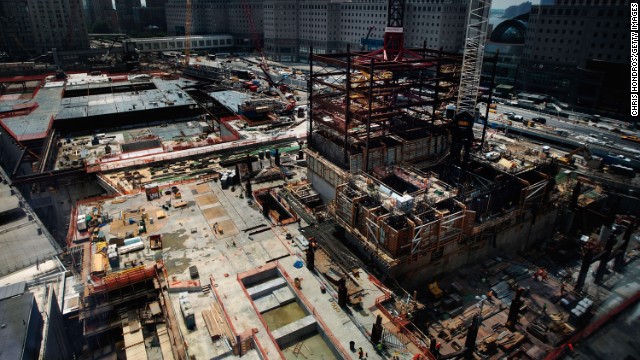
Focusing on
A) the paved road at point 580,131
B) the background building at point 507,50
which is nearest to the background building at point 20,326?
the paved road at point 580,131

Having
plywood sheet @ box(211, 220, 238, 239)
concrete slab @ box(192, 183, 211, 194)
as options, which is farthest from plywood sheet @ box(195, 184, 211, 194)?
plywood sheet @ box(211, 220, 238, 239)

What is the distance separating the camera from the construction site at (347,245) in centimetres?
4256

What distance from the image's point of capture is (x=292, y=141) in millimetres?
96438

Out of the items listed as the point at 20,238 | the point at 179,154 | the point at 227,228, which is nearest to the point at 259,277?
the point at 227,228

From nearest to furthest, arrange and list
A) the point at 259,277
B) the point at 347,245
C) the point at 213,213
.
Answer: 1. the point at 259,277
2. the point at 347,245
3. the point at 213,213

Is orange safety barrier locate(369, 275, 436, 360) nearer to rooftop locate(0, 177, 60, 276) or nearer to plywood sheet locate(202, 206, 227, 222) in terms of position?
plywood sheet locate(202, 206, 227, 222)

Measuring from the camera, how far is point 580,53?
123125mm

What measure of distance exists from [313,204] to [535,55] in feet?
369

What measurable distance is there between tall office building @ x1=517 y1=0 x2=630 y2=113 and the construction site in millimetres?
46067

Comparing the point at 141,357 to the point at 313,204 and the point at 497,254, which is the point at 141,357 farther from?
the point at 497,254

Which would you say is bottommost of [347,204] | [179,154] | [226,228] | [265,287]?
[265,287]

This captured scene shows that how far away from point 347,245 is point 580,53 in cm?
11508

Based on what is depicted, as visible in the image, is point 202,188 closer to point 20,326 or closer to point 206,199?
point 206,199

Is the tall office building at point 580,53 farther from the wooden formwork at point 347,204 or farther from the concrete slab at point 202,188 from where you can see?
the concrete slab at point 202,188
